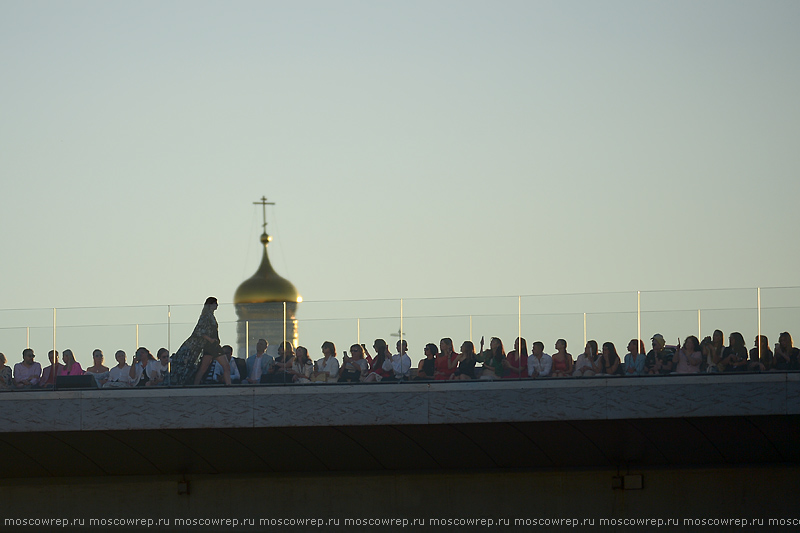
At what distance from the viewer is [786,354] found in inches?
713

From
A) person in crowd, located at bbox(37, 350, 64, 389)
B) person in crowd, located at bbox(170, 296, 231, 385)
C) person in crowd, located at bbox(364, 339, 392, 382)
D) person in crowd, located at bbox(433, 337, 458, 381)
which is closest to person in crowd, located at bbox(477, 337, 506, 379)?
person in crowd, located at bbox(433, 337, 458, 381)

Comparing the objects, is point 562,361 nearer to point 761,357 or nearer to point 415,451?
point 415,451

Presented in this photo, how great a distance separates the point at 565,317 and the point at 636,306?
1.18m

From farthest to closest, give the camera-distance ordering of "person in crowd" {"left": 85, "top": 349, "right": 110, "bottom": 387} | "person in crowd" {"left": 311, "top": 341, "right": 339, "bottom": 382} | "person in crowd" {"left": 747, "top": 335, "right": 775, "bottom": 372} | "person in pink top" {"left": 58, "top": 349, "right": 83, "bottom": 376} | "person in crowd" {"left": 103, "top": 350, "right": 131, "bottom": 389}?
"person in pink top" {"left": 58, "top": 349, "right": 83, "bottom": 376}, "person in crowd" {"left": 85, "top": 349, "right": 110, "bottom": 387}, "person in crowd" {"left": 103, "top": 350, "right": 131, "bottom": 389}, "person in crowd" {"left": 311, "top": 341, "right": 339, "bottom": 382}, "person in crowd" {"left": 747, "top": 335, "right": 775, "bottom": 372}

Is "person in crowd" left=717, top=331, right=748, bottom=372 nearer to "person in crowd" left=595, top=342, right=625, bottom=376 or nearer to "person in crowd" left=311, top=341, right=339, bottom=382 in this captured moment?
"person in crowd" left=595, top=342, right=625, bottom=376

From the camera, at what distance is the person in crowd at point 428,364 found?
18.3 meters

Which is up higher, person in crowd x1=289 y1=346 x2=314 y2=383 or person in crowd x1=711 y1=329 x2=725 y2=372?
person in crowd x1=711 y1=329 x2=725 y2=372

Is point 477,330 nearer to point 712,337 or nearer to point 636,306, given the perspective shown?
point 636,306

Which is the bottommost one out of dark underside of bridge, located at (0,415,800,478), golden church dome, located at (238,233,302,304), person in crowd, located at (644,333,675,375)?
dark underside of bridge, located at (0,415,800,478)

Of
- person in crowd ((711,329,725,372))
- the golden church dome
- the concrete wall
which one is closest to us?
person in crowd ((711,329,725,372))

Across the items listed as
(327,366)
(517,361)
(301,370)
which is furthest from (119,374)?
(517,361)

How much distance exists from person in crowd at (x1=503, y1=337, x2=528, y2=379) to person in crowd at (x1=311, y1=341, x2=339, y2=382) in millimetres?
2736

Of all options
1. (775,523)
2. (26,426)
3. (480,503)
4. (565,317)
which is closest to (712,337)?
(565,317)

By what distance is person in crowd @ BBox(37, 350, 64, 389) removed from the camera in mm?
18672
